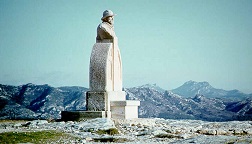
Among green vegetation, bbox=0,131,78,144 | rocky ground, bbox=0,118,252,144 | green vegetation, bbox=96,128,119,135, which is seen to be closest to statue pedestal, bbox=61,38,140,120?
rocky ground, bbox=0,118,252,144

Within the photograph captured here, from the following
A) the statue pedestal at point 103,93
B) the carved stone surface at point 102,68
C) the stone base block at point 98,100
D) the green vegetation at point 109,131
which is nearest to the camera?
the green vegetation at point 109,131

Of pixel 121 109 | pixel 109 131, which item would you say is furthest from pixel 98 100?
pixel 109 131

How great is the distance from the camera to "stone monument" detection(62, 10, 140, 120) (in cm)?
1680

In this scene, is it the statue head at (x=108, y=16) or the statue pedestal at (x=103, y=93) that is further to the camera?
the statue head at (x=108, y=16)

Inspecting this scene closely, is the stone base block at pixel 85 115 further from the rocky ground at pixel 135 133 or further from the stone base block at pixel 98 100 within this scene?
the rocky ground at pixel 135 133

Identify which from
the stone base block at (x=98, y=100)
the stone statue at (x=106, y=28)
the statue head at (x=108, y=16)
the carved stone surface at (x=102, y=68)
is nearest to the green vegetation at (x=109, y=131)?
the stone base block at (x=98, y=100)

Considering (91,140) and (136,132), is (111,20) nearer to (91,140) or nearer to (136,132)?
(136,132)

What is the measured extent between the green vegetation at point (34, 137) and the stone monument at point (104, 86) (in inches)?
165

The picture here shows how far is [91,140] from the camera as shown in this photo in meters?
11.6

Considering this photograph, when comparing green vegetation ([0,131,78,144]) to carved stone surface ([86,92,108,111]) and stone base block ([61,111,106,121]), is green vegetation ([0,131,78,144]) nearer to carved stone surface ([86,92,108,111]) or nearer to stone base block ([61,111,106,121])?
stone base block ([61,111,106,121])

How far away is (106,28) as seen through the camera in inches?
712

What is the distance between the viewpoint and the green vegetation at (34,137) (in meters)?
11.0

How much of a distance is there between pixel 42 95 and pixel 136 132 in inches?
2742

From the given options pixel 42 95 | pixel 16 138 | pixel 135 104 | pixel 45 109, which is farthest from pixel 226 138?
pixel 42 95
